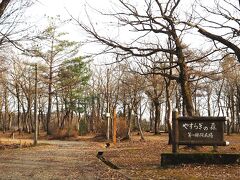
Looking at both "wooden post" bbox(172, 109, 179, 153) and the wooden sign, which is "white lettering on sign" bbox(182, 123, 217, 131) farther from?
"wooden post" bbox(172, 109, 179, 153)

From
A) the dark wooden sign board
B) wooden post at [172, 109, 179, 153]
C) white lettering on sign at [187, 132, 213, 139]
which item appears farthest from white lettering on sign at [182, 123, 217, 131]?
wooden post at [172, 109, 179, 153]

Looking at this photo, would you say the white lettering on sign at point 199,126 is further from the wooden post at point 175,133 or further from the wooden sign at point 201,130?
the wooden post at point 175,133

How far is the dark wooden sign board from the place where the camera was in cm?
1363

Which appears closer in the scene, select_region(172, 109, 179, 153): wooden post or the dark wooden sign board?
the dark wooden sign board

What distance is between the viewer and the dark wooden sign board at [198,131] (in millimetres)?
13630

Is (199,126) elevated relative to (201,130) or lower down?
elevated

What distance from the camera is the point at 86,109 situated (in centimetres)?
6700

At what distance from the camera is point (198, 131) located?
1378 cm

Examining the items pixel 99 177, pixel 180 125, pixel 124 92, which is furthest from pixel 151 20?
pixel 124 92

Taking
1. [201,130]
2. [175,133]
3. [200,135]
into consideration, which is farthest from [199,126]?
[175,133]

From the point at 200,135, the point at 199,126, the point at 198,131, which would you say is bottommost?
the point at 200,135

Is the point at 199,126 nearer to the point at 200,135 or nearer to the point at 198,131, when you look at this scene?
the point at 198,131

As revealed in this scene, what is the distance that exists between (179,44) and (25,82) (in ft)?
127

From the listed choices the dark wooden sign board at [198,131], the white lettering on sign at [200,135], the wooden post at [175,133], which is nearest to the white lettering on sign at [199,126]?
the dark wooden sign board at [198,131]
